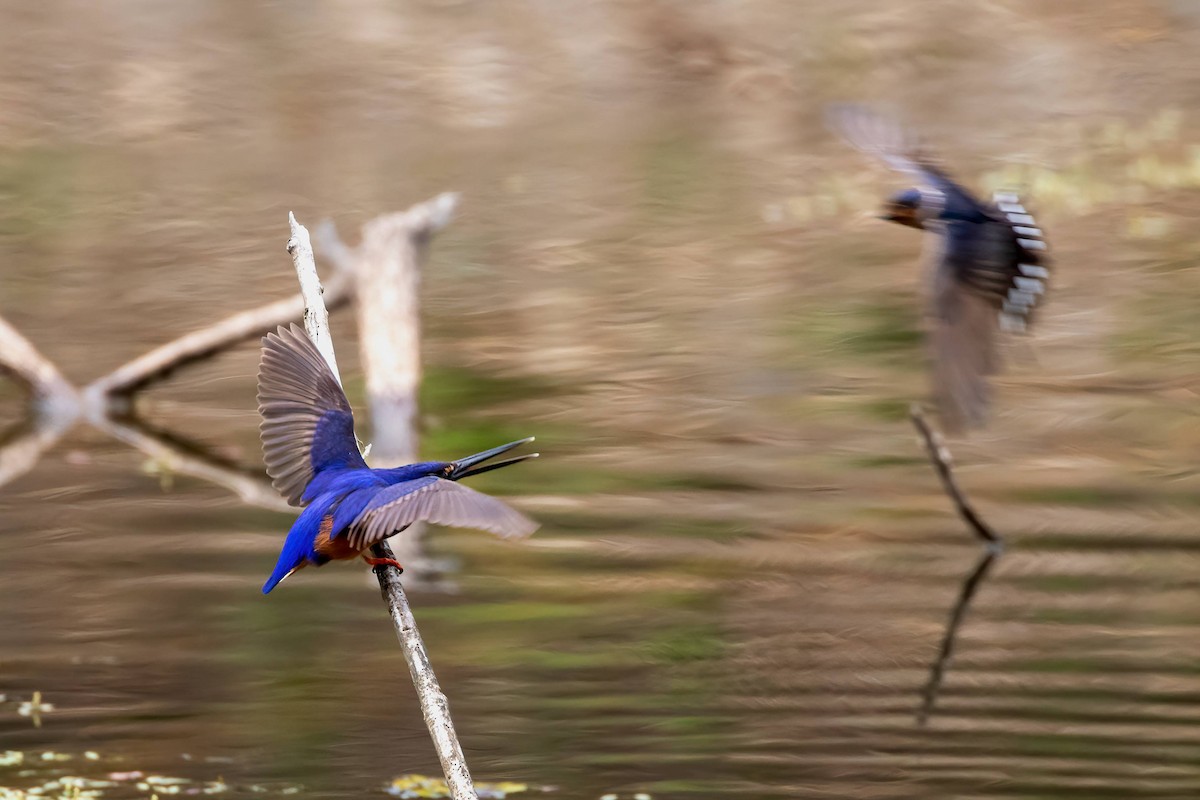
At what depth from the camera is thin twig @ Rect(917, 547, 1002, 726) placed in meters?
6.33

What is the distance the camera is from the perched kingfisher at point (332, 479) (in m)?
3.63

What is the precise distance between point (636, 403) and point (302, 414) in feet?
21.6

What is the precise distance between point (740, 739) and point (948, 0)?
18135 millimetres

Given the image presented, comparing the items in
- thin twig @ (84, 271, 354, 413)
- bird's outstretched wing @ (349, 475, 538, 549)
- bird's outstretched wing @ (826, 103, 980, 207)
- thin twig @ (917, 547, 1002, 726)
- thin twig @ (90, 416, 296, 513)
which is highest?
thin twig @ (84, 271, 354, 413)

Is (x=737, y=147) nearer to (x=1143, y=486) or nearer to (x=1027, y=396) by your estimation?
(x=1027, y=396)

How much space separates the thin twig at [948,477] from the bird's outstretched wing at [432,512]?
12.3 feet

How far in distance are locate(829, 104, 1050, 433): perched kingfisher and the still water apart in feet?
4.16

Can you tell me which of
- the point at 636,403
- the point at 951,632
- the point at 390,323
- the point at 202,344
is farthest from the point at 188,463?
the point at 951,632

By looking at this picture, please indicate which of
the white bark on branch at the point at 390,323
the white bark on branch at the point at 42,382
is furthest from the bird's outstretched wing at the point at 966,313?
the white bark on branch at the point at 42,382

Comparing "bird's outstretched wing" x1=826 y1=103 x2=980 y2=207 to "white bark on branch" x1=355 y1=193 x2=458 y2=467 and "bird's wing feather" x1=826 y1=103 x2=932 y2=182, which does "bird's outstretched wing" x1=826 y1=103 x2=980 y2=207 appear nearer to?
"bird's wing feather" x1=826 y1=103 x2=932 y2=182

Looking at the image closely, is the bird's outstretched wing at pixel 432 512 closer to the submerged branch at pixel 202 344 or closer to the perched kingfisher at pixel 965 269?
the perched kingfisher at pixel 965 269

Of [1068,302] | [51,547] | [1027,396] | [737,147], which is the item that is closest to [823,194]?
[737,147]

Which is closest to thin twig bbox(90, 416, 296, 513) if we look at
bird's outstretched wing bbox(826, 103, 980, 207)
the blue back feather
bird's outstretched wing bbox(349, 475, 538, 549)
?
bird's outstretched wing bbox(826, 103, 980, 207)

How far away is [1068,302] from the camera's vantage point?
511 inches
